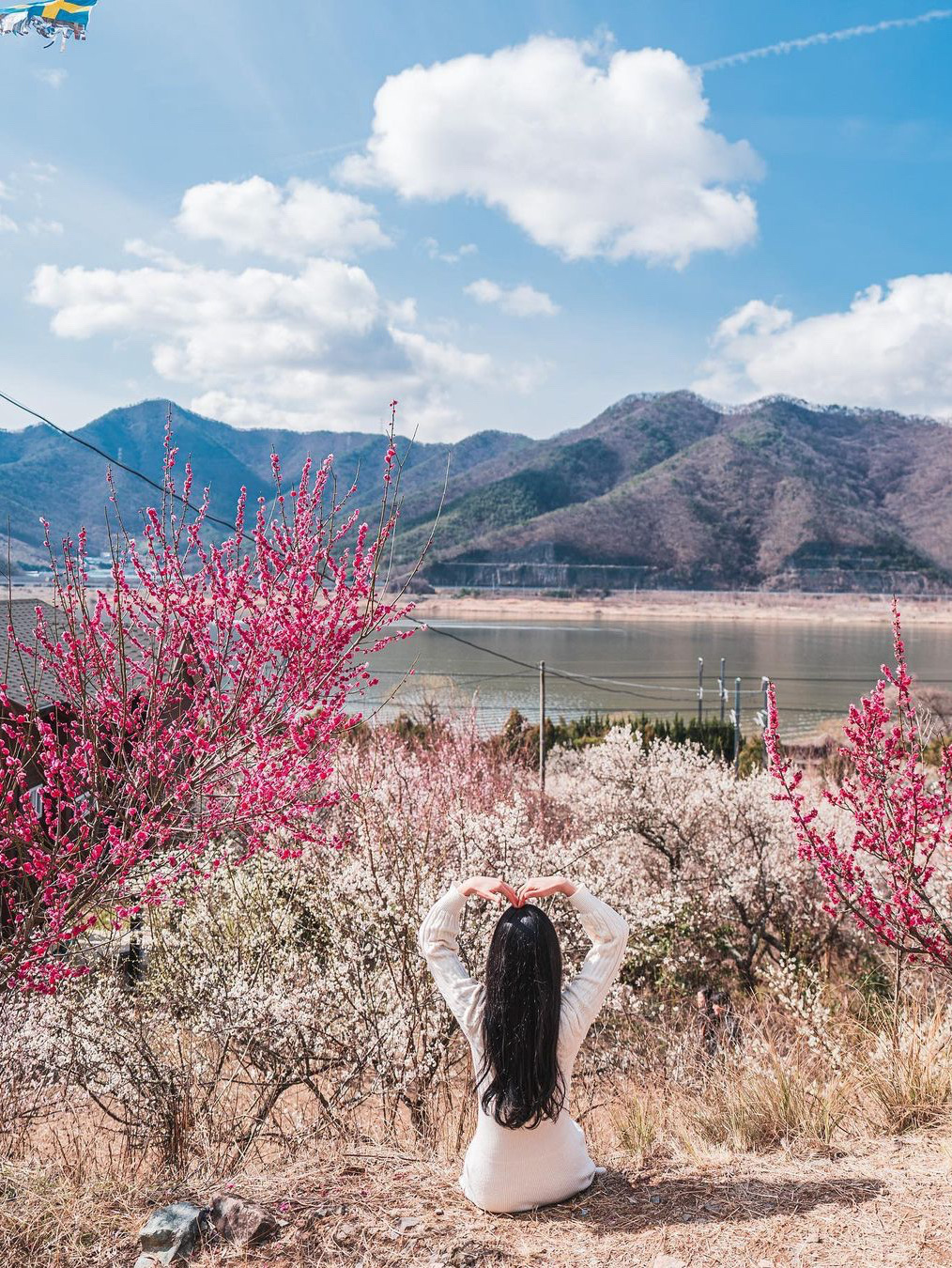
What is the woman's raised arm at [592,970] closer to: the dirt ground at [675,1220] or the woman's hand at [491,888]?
the woman's hand at [491,888]

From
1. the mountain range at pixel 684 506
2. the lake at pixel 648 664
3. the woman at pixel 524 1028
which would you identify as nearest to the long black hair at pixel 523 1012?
the woman at pixel 524 1028

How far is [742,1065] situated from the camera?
4.88 meters

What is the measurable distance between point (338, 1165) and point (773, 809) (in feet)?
23.6

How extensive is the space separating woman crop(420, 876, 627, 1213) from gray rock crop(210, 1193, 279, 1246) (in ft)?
2.30

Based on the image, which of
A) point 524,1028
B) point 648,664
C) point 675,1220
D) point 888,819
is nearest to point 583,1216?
point 675,1220

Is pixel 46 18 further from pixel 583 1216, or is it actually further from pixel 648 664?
pixel 648 664

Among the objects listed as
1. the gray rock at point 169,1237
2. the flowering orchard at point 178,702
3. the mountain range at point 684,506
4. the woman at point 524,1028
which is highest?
the mountain range at point 684,506

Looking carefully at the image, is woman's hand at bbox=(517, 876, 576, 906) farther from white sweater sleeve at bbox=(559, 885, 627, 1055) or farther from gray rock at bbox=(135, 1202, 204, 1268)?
gray rock at bbox=(135, 1202, 204, 1268)

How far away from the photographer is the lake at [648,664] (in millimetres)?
30734

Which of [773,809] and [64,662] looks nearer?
[64,662]

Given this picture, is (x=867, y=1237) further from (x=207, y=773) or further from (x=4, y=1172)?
(x=4, y=1172)

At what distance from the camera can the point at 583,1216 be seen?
301cm

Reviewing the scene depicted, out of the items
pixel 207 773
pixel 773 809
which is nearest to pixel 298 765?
pixel 207 773

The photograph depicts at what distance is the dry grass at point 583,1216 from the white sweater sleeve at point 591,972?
26.3 inches
